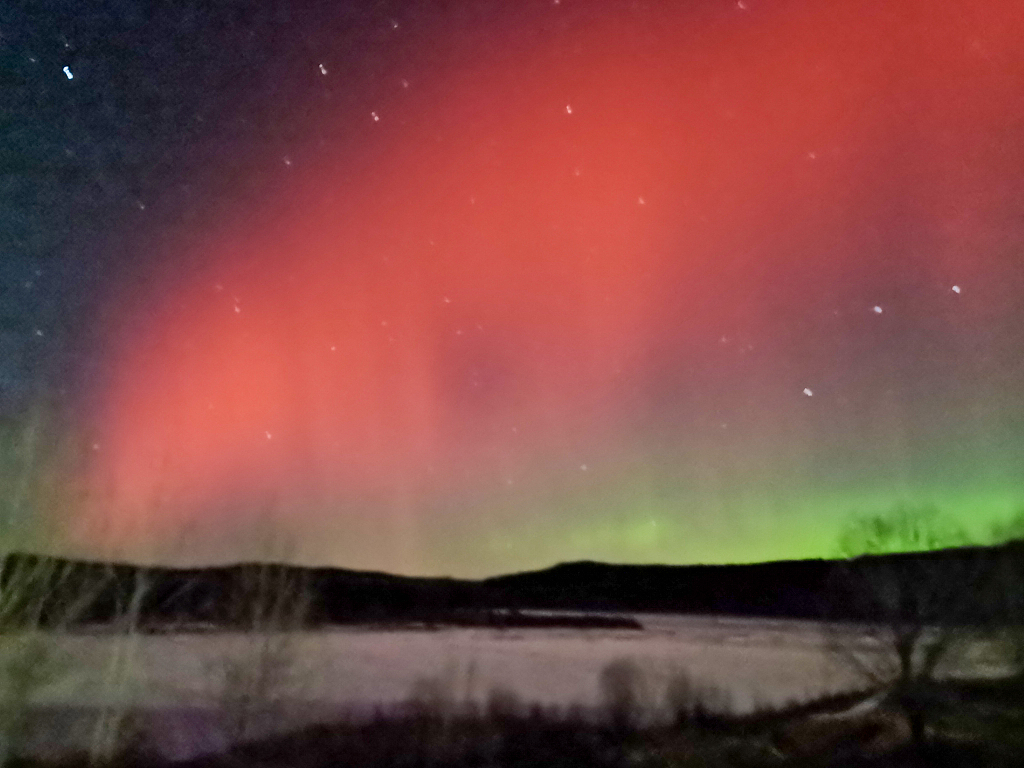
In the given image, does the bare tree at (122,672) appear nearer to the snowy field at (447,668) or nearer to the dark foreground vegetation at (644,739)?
the snowy field at (447,668)

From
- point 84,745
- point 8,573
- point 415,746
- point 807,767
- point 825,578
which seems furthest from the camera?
point 415,746

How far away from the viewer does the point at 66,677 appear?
14.5 meters

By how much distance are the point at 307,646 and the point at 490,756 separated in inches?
283

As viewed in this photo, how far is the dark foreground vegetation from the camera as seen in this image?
32.3 feet

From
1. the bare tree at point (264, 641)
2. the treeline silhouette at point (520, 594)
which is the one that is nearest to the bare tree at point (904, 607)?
the treeline silhouette at point (520, 594)

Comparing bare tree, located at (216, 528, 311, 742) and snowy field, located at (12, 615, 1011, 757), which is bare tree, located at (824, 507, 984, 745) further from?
bare tree, located at (216, 528, 311, 742)

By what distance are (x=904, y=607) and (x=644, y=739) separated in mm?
4071

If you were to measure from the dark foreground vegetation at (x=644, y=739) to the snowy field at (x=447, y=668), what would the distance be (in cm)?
50

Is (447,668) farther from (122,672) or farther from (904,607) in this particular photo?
(904,607)

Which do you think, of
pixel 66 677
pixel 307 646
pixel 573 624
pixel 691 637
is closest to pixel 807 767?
pixel 691 637

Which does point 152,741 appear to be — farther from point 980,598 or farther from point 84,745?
point 980,598

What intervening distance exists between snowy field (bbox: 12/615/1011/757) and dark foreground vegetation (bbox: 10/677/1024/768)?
50 centimetres

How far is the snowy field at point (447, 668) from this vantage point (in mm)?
13742

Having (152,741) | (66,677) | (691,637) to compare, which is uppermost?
(691,637)
